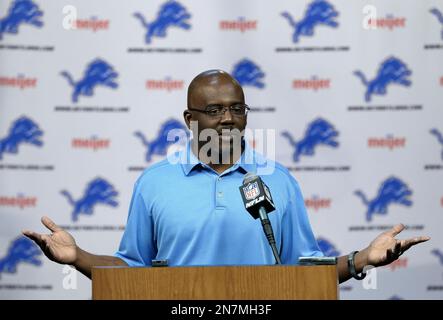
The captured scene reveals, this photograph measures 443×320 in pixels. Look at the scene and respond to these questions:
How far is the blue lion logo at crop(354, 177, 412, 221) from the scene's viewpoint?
5.55 m

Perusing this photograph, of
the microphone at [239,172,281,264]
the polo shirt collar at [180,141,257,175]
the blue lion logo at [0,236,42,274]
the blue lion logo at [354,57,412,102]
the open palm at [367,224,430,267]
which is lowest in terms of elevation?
the blue lion logo at [0,236,42,274]

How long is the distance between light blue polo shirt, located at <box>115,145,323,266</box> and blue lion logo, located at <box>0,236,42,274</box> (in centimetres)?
223

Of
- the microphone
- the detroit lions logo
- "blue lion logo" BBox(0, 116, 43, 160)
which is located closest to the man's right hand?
the microphone

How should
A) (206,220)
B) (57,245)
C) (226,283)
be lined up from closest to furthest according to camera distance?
1. (226,283)
2. (57,245)
3. (206,220)

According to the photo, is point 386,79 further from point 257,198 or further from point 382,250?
point 257,198

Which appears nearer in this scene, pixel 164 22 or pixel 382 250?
pixel 382 250

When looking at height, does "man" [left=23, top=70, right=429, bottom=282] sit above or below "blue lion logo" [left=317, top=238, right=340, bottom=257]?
above

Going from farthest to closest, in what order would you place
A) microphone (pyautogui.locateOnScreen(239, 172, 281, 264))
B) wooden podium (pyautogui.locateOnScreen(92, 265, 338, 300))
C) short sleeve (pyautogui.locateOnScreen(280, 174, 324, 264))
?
short sleeve (pyautogui.locateOnScreen(280, 174, 324, 264)), microphone (pyautogui.locateOnScreen(239, 172, 281, 264)), wooden podium (pyautogui.locateOnScreen(92, 265, 338, 300))

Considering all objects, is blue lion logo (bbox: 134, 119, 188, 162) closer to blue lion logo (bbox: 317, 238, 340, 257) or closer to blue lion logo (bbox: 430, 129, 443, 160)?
blue lion logo (bbox: 317, 238, 340, 257)

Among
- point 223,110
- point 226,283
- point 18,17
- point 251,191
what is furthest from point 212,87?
point 18,17

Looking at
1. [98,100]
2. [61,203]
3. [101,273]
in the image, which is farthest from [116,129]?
[101,273]

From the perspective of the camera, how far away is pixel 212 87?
364 centimetres

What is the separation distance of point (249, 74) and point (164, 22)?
70 cm

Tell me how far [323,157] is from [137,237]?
7.88 ft
